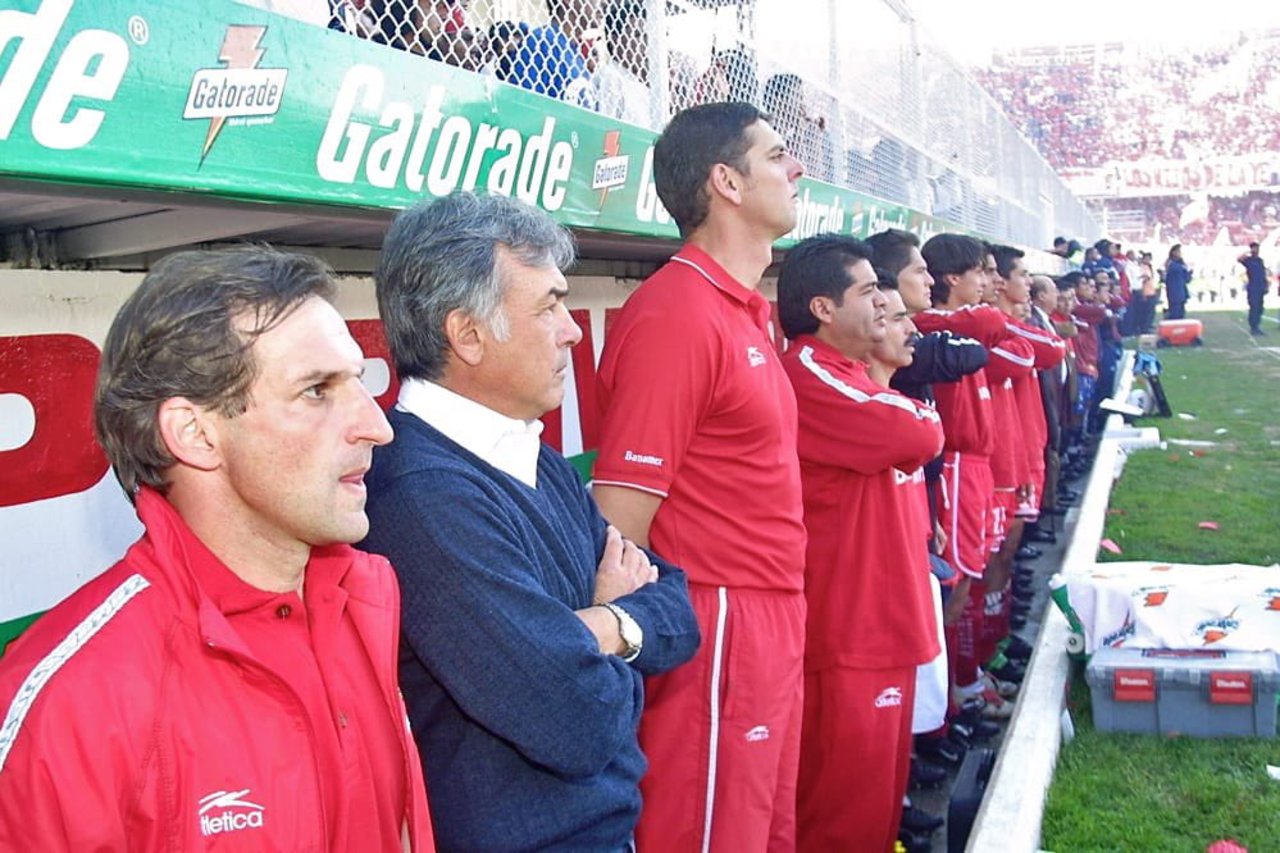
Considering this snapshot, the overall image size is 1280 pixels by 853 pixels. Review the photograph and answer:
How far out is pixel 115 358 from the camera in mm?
1517

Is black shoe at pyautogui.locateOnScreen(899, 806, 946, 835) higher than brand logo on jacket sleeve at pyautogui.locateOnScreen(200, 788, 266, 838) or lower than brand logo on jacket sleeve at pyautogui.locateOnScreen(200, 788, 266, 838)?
lower

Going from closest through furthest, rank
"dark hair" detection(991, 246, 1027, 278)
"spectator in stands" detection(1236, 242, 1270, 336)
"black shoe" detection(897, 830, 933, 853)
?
"black shoe" detection(897, 830, 933, 853) < "dark hair" detection(991, 246, 1027, 278) < "spectator in stands" detection(1236, 242, 1270, 336)

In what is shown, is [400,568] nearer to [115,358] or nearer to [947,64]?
[115,358]

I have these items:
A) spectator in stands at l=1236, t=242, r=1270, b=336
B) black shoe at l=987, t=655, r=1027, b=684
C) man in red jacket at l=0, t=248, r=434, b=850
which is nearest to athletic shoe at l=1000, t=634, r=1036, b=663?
black shoe at l=987, t=655, r=1027, b=684

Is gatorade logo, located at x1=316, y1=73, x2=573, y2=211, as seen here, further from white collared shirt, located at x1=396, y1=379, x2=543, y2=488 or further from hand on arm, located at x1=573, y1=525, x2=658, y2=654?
hand on arm, located at x1=573, y1=525, x2=658, y2=654

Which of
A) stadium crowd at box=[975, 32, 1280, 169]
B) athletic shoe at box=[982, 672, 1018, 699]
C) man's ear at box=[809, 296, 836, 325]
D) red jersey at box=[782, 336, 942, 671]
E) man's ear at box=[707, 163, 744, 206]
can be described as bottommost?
athletic shoe at box=[982, 672, 1018, 699]

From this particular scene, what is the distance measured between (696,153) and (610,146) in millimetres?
254

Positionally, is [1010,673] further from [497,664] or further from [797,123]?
[497,664]

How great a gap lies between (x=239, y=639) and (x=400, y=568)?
40 centimetres

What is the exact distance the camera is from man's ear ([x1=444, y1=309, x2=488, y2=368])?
1.98 meters

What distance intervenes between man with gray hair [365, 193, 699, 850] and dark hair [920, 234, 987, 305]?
4050 millimetres

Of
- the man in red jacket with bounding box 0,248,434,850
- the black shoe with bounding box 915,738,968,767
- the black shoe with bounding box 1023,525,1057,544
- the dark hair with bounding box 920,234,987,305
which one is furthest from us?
the black shoe with bounding box 1023,525,1057,544

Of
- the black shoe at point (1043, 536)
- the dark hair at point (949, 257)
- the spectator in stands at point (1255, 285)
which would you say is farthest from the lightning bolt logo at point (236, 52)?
the spectator in stands at point (1255, 285)

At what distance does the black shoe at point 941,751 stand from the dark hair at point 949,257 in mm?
2211
